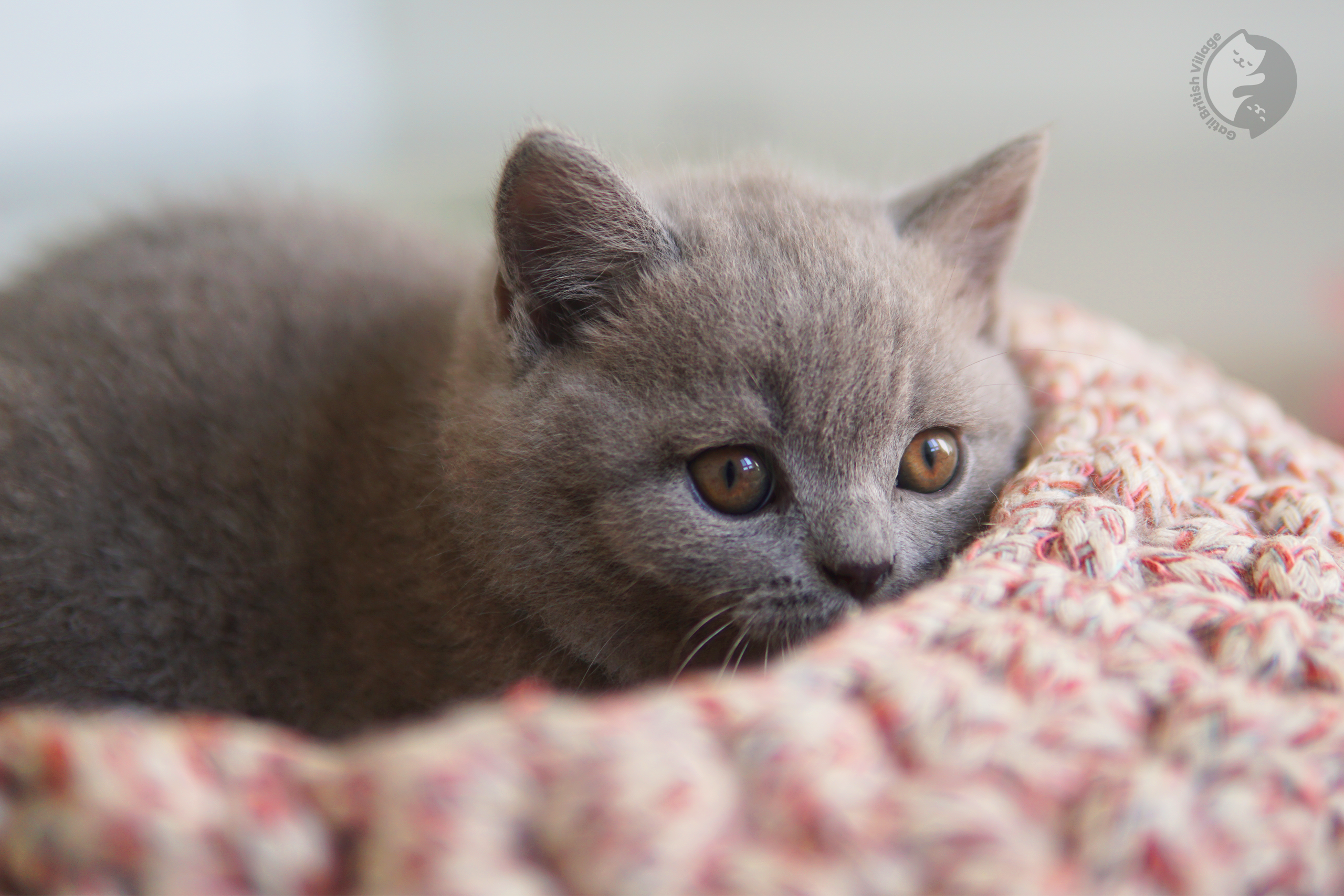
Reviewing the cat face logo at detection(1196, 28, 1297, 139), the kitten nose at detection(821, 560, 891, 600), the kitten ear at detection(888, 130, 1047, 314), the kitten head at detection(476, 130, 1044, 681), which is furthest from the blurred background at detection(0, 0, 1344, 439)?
the kitten nose at detection(821, 560, 891, 600)

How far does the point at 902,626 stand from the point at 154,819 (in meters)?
0.47

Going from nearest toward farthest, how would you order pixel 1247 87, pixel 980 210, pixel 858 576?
pixel 858 576 → pixel 980 210 → pixel 1247 87

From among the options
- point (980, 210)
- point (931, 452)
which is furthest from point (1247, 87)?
point (931, 452)

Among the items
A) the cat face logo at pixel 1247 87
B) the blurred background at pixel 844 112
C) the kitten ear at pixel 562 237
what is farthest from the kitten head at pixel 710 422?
the cat face logo at pixel 1247 87

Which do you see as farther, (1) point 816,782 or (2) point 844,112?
(2) point 844,112

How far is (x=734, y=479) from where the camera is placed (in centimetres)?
91

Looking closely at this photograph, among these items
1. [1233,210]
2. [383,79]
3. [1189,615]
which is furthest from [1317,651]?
[383,79]

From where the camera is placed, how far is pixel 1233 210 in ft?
7.25

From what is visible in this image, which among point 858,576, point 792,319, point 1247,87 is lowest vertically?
point 858,576

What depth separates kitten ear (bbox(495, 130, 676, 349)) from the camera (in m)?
0.95

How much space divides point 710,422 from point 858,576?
0.66 ft

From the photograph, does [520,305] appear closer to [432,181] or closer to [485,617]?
[485,617]

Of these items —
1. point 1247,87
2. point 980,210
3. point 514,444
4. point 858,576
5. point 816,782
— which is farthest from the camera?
point 1247,87

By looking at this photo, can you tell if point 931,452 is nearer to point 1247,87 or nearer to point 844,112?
point 1247,87
